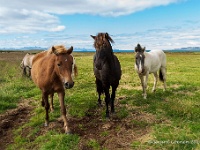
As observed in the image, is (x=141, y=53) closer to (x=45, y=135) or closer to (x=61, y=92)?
(x=61, y=92)

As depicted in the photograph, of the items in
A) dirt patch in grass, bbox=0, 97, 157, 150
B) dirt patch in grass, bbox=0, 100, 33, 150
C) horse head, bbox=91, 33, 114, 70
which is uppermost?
horse head, bbox=91, 33, 114, 70

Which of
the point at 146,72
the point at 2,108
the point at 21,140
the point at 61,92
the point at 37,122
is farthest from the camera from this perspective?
the point at 146,72

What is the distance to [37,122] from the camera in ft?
24.0

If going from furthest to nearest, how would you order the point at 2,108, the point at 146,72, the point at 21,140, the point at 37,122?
the point at 146,72 < the point at 2,108 < the point at 37,122 < the point at 21,140

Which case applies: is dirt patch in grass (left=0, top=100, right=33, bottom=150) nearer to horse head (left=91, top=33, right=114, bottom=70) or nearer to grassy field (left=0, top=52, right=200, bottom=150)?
grassy field (left=0, top=52, right=200, bottom=150)

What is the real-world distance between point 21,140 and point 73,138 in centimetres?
140

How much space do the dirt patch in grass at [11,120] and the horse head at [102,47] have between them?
318cm

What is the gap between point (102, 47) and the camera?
7164 mm

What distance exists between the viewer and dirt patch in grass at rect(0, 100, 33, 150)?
6.47 m

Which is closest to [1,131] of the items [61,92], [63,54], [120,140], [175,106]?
[61,92]

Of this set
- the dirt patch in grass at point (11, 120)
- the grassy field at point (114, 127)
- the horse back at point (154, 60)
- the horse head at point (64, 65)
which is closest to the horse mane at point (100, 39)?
the horse head at point (64, 65)

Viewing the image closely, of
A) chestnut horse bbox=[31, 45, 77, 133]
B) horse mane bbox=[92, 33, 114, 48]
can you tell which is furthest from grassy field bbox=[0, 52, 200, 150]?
horse mane bbox=[92, 33, 114, 48]

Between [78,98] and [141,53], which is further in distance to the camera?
[78,98]

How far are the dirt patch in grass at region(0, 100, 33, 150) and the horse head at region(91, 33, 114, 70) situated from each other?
318 centimetres
